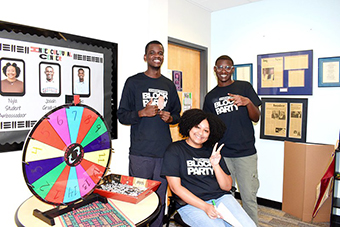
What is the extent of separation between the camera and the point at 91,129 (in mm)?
1423

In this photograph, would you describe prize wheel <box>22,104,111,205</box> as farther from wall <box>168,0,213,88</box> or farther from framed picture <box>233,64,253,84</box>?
framed picture <box>233,64,253,84</box>

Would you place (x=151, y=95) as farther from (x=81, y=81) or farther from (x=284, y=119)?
(x=284, y=119)

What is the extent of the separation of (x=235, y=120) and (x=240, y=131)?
105 millimetres

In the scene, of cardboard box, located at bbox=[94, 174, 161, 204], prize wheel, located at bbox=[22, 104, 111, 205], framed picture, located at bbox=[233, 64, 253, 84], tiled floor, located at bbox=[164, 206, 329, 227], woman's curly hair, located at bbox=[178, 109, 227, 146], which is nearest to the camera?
prize wheel, located at bbox=[22, 104, 111, 205]

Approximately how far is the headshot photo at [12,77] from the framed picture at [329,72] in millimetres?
2959

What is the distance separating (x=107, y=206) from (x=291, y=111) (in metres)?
2.60

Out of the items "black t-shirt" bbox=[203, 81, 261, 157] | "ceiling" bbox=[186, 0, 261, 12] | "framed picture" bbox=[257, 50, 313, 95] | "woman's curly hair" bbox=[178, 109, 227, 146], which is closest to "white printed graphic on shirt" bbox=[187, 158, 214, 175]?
"woman's curly hair" bbox=[178, 109, 227, 146]

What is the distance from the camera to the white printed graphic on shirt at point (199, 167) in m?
1.81

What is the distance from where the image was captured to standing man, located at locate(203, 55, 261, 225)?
2273 millimetres

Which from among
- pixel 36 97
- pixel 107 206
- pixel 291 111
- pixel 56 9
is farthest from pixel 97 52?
pixel 291 111

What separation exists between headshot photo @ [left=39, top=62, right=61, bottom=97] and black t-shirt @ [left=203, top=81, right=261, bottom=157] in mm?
1329

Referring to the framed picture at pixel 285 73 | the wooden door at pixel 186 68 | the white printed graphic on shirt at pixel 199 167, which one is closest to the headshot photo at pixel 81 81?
the white printed graphic on shirt at pixel 199 167

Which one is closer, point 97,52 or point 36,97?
point 36,97

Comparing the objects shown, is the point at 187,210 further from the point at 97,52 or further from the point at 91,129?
the point at 97,52
